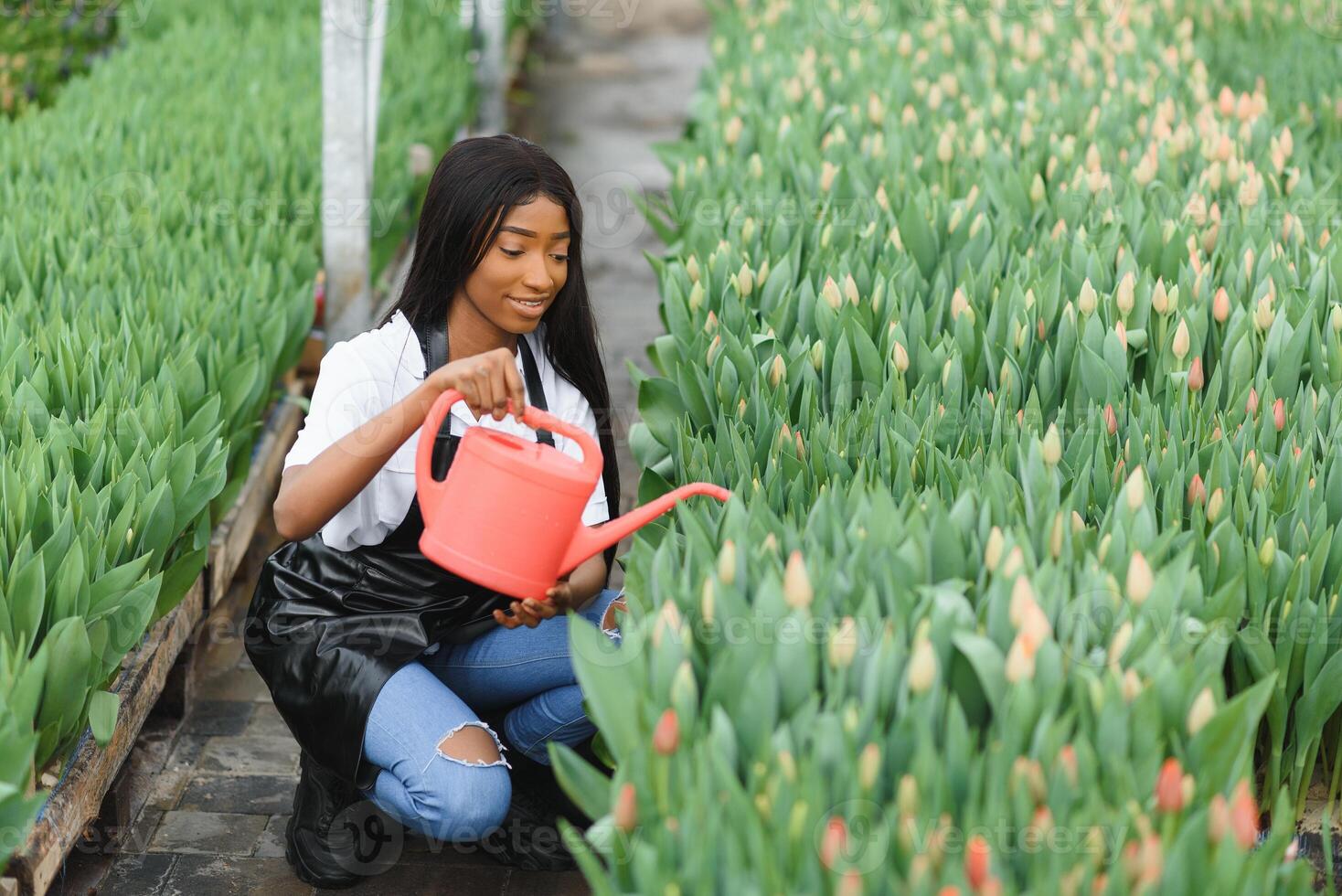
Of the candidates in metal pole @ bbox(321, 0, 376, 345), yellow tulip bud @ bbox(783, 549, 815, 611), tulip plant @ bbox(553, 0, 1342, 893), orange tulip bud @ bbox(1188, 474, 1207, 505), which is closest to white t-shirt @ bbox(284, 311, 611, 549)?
tulip plant @ bbox(553, 0, 1342, 893)

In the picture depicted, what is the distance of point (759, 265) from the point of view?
324 centimetres

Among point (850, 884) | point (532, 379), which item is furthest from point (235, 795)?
point (850, 884)

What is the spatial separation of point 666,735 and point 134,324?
214 centimetres

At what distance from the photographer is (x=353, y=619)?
248cm

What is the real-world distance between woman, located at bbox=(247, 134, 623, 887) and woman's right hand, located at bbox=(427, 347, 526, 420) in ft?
0.46

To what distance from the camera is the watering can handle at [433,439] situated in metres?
2.09

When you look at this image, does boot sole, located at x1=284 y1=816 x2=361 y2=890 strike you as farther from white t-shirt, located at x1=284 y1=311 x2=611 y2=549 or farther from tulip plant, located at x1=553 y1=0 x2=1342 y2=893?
tulip plant, located at x1=553 y1=0 x2=1342 y2=893

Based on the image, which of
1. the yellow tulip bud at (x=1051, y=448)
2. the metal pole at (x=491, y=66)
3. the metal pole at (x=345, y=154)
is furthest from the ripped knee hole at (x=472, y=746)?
the metal pole at (x=491, y=66)

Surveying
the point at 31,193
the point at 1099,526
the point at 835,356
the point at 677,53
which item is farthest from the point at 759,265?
the point at 677,53

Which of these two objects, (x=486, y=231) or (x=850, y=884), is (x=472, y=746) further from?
(x=850, y=884)

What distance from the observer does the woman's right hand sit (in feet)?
6.88

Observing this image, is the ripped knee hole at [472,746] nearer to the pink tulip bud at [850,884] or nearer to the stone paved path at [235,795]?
the stone paved path at [235,795]

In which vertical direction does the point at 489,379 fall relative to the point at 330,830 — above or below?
above

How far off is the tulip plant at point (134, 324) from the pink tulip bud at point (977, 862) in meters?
1.12
